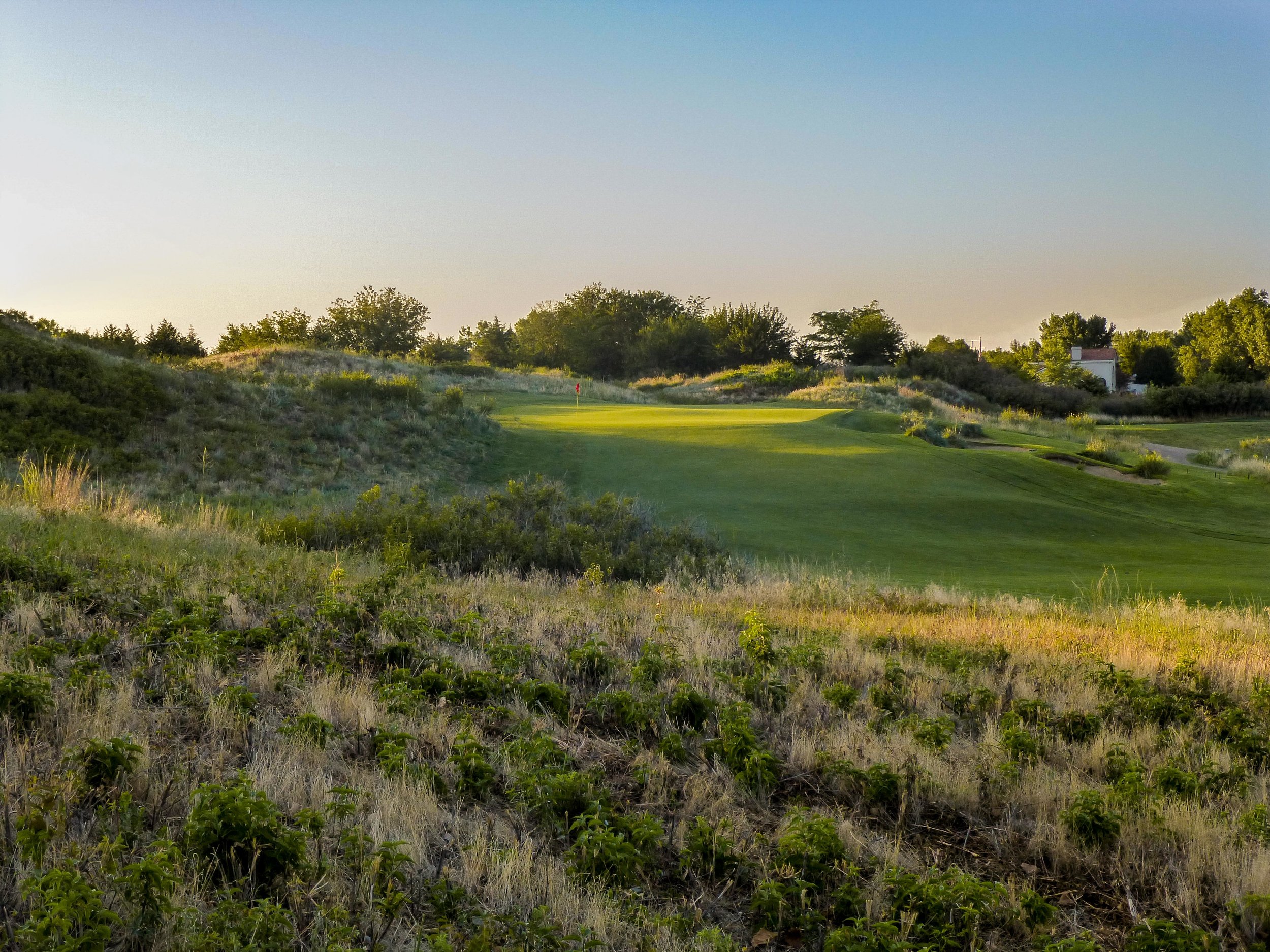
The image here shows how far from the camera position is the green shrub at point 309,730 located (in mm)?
4453

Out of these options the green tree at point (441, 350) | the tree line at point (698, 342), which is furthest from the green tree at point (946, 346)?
the green tree at point (441, 350)

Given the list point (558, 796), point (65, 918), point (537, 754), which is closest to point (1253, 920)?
point (558, 796)

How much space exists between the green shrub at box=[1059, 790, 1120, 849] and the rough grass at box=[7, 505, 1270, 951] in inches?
1.3

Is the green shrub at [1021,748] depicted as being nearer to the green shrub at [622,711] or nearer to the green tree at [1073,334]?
the green shrub at [622,711]

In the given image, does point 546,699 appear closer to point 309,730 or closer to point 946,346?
point 309,730

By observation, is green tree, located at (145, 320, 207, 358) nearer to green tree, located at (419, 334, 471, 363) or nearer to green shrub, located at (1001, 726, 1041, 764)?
green tree, located at (419, 334, 471, 363)

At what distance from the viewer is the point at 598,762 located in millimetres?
4840

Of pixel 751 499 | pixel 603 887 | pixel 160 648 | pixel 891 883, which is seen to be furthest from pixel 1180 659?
pixel 751 499

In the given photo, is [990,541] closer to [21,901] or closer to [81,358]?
[21,901]

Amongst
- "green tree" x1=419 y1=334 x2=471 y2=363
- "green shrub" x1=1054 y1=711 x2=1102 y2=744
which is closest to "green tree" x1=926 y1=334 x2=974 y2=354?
"green tree" x1=419 y1=334 x2=471 y2=363

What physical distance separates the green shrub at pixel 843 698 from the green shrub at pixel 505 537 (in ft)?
18.4

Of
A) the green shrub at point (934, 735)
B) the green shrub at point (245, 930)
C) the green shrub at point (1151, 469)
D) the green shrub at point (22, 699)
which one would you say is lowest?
the green shrub at point (934, 735)

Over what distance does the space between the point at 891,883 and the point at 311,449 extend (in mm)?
16791

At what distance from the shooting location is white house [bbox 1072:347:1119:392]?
87062 mm
